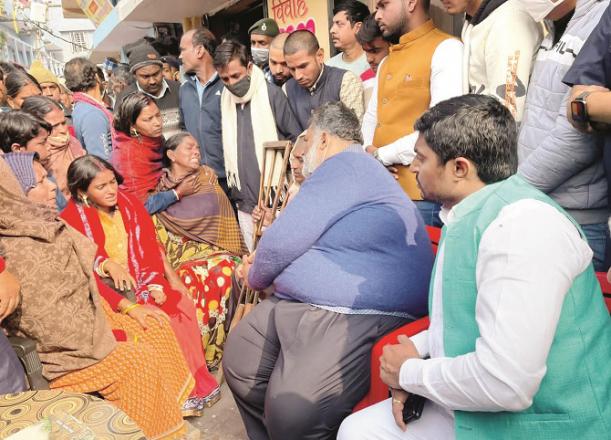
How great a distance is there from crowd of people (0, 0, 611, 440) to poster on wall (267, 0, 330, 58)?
1.57m

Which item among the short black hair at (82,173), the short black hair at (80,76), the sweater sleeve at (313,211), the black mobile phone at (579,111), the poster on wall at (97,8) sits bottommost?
the sweater sleeve at (313,211)

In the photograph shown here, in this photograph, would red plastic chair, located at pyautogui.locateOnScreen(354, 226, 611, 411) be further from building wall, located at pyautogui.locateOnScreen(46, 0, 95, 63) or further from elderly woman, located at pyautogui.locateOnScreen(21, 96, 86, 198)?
building wall, located at pyautogui.locateOnScreen(46, 0, 95, 63)

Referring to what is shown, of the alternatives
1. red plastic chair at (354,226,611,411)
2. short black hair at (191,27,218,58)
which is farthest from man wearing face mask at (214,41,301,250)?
red plastic chair at (354,226,611,411)

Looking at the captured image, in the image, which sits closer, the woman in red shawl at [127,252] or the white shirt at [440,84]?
the white shirt at [440,84]

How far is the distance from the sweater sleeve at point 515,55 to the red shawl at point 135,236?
225 centimetres

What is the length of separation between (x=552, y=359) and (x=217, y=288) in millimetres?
2350

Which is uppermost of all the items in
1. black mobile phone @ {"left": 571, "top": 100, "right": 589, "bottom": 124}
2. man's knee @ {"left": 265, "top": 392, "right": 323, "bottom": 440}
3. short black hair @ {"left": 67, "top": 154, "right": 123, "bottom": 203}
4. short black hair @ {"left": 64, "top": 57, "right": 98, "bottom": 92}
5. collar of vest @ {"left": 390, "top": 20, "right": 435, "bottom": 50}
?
short black hair @ {"left": 64, "top": 57, "right": 98, "bottom": 92}

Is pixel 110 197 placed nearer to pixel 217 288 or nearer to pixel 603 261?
pixel 217 288

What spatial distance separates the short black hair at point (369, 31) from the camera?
3113mm

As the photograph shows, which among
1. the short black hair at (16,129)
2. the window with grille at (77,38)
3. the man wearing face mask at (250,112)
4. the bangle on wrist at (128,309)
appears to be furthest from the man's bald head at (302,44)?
the window with grille at (77,38)

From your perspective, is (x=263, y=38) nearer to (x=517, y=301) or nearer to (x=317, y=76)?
(x=317, y=76)

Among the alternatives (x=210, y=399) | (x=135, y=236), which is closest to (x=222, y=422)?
(x=210, y=399)

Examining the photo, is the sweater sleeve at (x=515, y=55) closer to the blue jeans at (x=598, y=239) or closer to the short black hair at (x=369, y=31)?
the blue jeans at (x=598, y=239)

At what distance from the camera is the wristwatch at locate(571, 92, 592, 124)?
151cm
